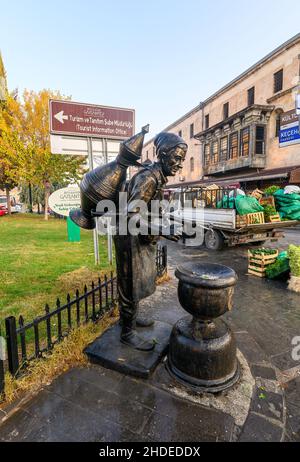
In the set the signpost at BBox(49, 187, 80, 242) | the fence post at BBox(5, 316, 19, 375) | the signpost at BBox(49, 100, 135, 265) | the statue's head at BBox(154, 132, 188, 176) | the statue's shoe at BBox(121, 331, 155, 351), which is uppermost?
the signpost at BBox(49, 100, 135, 265)

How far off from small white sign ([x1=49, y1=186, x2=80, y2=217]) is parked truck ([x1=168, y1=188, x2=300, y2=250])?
108 inches

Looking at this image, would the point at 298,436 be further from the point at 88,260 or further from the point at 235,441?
the point at 88,260

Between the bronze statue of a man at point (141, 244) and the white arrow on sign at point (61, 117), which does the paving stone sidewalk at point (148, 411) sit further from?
the white arrow on sign at point (61, 117)

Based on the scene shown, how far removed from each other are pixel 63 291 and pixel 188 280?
11.1 ft

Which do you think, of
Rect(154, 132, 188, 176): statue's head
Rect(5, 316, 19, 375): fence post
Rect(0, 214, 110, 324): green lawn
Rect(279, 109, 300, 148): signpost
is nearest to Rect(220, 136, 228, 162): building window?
Rect(279, 109, 300, 148): signpost

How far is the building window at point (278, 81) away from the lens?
18359 millimetres

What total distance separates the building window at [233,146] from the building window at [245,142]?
2.49 feet

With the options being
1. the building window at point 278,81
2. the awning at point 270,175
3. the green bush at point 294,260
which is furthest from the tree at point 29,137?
the green bush at point 294,260

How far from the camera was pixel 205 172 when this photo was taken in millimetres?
26875

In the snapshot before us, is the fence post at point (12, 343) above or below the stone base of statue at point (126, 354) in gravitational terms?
above

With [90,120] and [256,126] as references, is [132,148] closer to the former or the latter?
[90,120]

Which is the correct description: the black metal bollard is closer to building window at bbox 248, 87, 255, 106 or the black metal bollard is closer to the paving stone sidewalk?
the paving stone sidewalk

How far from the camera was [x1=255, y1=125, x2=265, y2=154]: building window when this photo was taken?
1980 cm

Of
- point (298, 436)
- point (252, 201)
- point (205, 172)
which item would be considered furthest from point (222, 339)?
point (205, 172)
